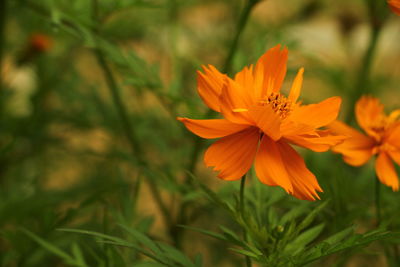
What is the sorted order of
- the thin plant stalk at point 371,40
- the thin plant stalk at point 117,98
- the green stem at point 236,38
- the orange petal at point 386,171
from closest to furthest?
the orange petal at point 386,171, the green stem at point 236,38, the thin plant stalk at point 117,98, the thin plant stalk at point 371,40

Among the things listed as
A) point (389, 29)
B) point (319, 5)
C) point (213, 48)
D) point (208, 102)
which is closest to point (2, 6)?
point (208, 102)

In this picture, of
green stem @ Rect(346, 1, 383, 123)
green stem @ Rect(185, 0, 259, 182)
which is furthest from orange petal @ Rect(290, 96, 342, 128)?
green stem @ Rect(346, 1, 383, 123)

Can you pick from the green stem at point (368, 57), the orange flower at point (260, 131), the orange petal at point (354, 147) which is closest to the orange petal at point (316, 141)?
the orange flower at point (260, 131)

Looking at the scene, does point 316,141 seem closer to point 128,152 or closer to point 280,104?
point 280,104

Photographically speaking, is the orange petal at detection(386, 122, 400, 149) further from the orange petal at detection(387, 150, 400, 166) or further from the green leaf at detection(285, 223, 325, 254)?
the green leaf at detection(285, 223, 325, 254)

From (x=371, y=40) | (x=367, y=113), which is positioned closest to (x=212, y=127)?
(x=367, y=113)

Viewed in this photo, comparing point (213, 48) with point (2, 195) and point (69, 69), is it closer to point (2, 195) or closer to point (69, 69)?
point (69, 69)

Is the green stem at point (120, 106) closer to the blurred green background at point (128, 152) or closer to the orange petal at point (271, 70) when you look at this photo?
the blurred green background at point (128, 152)
